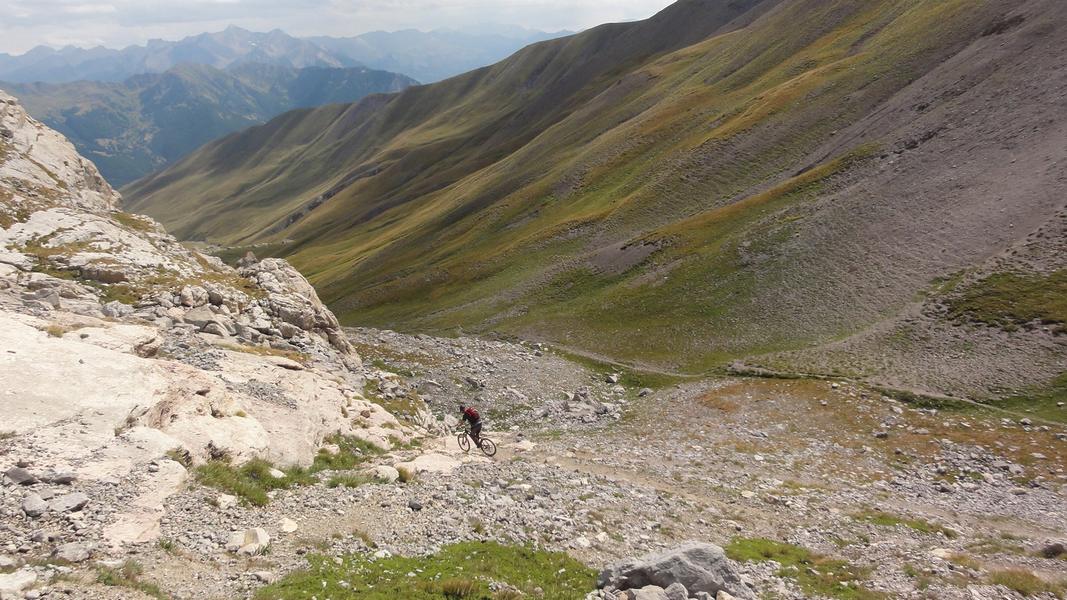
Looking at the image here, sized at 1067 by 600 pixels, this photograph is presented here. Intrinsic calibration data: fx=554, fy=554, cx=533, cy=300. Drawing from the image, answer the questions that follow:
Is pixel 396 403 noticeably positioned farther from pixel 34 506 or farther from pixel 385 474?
pixel 34 506

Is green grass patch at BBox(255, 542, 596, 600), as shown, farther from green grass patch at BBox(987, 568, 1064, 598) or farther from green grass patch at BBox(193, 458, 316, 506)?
green grass patch at BBox(987, 568, 1064, 598)

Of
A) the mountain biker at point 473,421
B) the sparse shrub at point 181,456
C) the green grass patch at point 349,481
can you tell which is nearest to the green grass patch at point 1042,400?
the mountain biker at point 473,421

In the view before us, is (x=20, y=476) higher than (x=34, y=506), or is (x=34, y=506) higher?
(x=20, y=476)

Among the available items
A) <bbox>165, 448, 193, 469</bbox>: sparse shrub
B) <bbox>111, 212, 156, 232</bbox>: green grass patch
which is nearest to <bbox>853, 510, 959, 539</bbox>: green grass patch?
<bbox>165, 448, 193, 469</bbox>: sparse shrub

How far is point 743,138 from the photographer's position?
95.4 m

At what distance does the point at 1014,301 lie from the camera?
148ft

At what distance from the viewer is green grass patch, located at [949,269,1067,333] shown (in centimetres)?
4287

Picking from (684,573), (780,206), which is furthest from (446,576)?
(780,206)

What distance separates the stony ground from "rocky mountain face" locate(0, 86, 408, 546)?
1350 millimetres

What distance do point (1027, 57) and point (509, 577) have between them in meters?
98.1

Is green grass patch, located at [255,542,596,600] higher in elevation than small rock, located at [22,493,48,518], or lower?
lower

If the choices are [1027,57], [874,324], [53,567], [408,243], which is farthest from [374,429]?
[408,243]

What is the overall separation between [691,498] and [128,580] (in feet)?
70.3

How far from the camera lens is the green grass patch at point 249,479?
18562 mm
